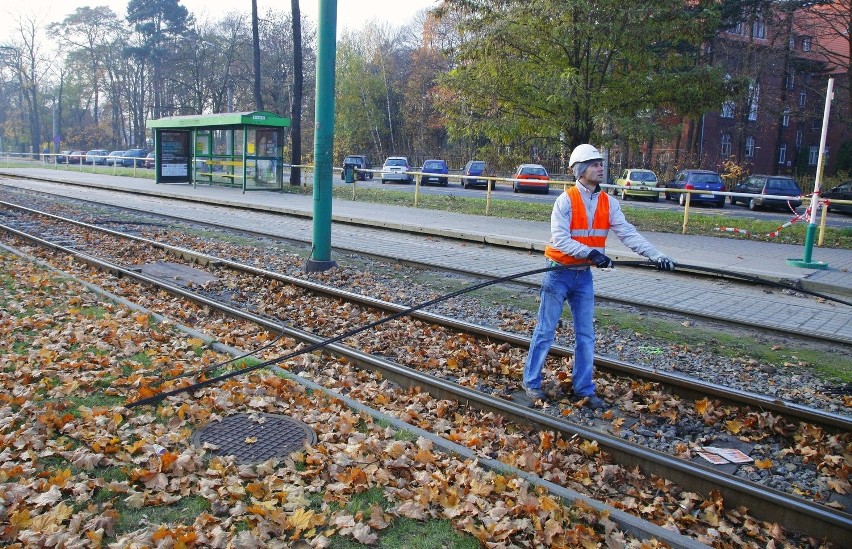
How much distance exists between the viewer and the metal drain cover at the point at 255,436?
15.5 feet

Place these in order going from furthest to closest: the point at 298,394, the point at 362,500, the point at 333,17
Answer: the point at 333,17, the point at 298,394, the point at 362,500

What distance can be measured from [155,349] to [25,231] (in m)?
10.9

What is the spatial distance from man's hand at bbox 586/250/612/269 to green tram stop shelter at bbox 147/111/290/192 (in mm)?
23049

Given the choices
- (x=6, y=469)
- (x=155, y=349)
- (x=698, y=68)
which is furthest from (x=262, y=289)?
(x=698, y=68)

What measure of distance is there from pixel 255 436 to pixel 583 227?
290 centimetres

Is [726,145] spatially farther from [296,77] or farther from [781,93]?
[296,77]

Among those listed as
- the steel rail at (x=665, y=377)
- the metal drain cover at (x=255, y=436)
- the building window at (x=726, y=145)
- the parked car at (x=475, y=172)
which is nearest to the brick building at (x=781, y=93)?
the building window at (x=726, y=145)

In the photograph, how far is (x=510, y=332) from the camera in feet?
26.1

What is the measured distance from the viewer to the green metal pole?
36.5 feet

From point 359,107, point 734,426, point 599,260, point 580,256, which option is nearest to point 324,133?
point 580,256

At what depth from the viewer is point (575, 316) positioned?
19.8 ft

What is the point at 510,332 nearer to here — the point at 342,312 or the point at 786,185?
the point at 342,312

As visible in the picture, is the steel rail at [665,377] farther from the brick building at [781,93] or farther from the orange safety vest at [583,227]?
the brick building at [781,93]

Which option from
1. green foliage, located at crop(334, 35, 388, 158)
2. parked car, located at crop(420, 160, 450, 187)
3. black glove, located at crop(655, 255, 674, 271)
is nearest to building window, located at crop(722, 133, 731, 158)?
parked car, located at crop(420, 160, 450, 187)
